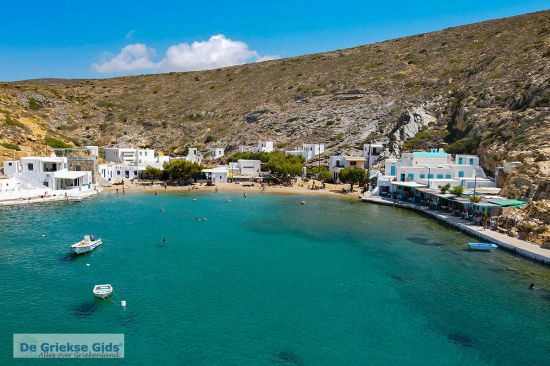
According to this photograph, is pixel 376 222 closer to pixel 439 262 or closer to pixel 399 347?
pixel 439 262

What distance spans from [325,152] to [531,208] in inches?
2116

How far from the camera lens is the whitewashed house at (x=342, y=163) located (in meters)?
75.1

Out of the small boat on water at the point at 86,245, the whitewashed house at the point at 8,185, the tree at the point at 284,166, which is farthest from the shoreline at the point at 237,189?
the small boat on water at the point at 86,245

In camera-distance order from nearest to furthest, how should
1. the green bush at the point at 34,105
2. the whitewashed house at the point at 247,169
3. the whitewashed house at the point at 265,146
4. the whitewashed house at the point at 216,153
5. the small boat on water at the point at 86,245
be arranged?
the small boat on water at the point at 86,245 → the whitewashed house at the point at 247,169 → the whitewashed house at the point at 265,146 → the whitewashed house at the point at 216,153 → the green bush at the point at 34,105

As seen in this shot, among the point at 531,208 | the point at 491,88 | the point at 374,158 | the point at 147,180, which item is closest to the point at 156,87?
the point at 147,180

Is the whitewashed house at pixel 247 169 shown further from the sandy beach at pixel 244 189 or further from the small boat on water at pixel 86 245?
the small boat on water at pixel 86 245

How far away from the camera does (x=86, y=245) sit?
31.9 m

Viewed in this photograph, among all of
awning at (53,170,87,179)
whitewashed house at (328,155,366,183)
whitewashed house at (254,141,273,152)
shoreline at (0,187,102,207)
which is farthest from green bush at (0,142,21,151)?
whitewashed house at (328,155,366,183)

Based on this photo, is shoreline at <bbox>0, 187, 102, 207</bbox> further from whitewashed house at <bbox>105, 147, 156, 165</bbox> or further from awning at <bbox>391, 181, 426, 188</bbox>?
awning at <bbox>391, 181, 426, 188</bbox>

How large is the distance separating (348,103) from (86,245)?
83.6 metres

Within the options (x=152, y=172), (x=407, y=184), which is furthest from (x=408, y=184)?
(x=152, y=172)

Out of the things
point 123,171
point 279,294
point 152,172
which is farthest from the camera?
point 123,171

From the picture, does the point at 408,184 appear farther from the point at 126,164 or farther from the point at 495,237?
the point at 126,164

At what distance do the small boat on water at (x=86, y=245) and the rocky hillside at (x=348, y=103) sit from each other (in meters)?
40.8
